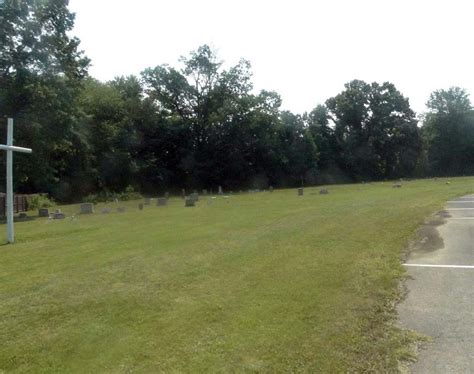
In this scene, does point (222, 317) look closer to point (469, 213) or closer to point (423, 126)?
point (469, 213)

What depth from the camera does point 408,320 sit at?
15.0ft

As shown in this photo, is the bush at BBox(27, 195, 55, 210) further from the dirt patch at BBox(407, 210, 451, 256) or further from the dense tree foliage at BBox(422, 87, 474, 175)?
the dense tree foliage at BBox(422, 87, 474, 175)

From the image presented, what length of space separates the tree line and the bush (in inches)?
62.4

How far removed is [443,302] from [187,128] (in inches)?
2014

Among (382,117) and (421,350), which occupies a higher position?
(382,117)

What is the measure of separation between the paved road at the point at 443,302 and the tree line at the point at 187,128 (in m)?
25.7

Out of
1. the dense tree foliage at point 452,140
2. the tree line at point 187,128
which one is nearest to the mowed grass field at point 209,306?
the tree line at point 187,128

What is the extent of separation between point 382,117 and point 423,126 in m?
11.2

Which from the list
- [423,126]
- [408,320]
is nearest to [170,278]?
[408,320]

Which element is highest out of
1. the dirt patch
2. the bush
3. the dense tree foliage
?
the dense tree foliage

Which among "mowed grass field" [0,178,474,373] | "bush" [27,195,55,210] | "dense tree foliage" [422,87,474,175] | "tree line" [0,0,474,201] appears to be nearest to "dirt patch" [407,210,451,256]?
"mowed grass field" [0,178,474,373]

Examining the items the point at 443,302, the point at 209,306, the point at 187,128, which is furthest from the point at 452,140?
the point at 209,306

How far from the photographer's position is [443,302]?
16.7 ft

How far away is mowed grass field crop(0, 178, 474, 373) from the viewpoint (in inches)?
151
